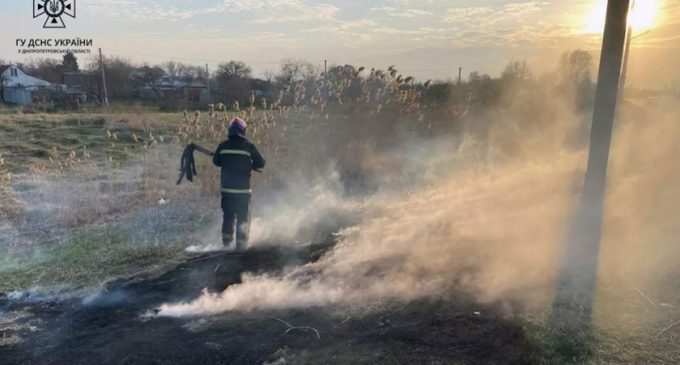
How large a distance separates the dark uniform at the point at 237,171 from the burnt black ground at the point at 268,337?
173 cm

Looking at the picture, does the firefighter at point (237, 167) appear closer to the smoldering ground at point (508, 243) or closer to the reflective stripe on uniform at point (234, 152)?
the reflective stripe on uniform at point (234, 152)

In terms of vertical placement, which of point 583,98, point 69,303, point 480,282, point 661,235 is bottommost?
point 69,303

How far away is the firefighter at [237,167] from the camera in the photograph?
20.7ft

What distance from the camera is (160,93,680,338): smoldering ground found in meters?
4.57

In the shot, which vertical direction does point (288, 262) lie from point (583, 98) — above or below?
below

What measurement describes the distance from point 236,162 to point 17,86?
1898 inches

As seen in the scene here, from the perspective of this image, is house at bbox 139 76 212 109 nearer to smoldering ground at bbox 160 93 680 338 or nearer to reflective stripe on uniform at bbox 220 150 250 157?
reflective stripe on uniform at bbox 220 150 250 157

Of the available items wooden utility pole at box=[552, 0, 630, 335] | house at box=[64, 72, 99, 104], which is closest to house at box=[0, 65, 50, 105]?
house at box=[64, 72, 99, 104]

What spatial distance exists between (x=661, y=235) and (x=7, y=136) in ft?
73.6

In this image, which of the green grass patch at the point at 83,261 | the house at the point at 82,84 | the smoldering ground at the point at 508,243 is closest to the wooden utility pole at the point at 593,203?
the smoldering ground at the point at 508,243

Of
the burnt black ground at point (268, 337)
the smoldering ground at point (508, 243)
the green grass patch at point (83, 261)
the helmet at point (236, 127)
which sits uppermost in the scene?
the helmet at point (236, 127)

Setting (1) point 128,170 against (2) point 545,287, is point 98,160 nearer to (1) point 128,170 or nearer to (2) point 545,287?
(1) point 128,170

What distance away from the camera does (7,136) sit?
1852cm

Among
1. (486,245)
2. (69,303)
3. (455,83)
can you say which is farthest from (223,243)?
(455,83)
